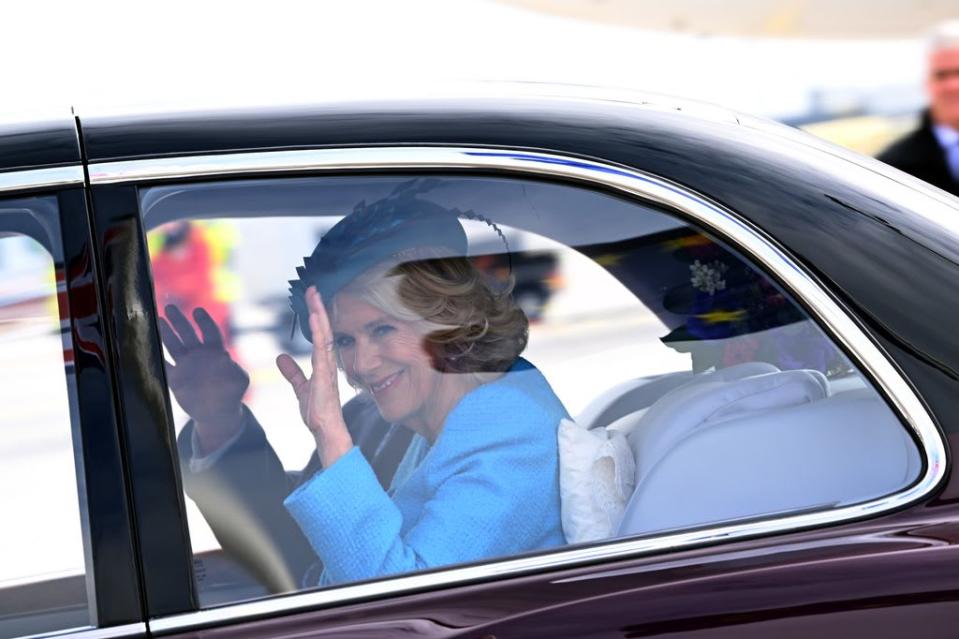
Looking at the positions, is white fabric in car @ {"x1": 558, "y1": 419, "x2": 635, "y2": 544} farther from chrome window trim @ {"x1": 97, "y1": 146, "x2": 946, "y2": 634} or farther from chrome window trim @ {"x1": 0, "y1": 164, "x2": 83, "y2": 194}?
chrome window trim @ {"x1": 0, "y1": 164, "x2": 83, "y2": 194}

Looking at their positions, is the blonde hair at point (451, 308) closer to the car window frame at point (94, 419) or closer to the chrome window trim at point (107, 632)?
the car window frame at point (94, 419)

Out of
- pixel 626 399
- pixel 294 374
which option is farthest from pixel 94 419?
pixel 626 399

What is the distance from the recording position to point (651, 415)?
5.32 feet

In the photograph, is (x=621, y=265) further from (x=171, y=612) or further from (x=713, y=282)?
(x=171, y=612)

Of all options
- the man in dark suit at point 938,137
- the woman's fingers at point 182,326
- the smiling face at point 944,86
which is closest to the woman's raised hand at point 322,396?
the woman's fingers at point 182,326

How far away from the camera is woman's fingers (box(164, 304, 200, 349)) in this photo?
1351mm

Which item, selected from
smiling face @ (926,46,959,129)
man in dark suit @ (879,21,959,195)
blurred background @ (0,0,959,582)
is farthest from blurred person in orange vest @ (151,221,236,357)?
smiling face @ (926,46,959,129)

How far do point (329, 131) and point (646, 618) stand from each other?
67 cm

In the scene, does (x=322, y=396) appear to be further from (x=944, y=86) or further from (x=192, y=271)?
(x=944, y=86)

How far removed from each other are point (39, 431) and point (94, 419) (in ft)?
0.54

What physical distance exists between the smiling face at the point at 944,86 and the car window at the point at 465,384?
338cm

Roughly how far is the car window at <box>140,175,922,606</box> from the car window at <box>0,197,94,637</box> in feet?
0.39

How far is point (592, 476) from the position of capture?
1.54m

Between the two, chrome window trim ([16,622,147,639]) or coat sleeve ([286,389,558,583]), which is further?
coat sleeve ([286,389,558,583])
